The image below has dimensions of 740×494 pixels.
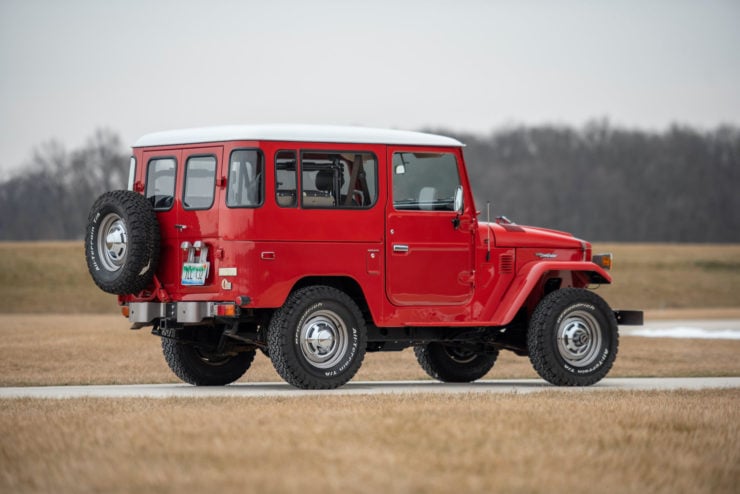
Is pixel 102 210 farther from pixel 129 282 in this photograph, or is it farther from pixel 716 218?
pixel 716 218

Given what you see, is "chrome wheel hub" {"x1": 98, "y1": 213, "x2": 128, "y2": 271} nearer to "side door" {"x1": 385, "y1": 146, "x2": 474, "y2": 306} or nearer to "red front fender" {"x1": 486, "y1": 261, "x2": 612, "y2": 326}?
"side door" {"x1": 385, "y1": 146, "x2": 474, "y2": 306}

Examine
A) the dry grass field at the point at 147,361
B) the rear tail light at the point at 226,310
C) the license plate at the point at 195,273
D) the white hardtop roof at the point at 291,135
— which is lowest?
the dry grass field at the point at 147,361

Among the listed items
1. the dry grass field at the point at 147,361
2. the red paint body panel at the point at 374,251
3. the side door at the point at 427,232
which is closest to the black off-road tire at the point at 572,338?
the red paint body panel at the point at 374,251

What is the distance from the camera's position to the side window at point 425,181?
50.7 feet

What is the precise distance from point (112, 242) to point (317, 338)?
2.45 m

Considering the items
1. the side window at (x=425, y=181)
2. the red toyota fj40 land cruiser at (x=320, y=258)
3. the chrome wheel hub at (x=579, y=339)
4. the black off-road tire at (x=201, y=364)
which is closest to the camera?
the red toyota fj40 land cruiser at (x=320, y=258)

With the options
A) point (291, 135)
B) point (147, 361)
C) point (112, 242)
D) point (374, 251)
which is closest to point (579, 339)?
point (374, 251)

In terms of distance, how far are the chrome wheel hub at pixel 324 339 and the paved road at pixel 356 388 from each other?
1.19 ft

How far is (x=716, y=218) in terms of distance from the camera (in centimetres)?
8606

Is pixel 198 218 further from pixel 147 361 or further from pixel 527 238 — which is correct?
pixel 147 361

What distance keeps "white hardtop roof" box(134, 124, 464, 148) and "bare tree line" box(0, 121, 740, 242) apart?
60785 mm

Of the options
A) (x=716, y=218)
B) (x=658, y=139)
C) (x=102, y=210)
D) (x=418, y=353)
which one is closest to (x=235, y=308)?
(x=102, y=210)

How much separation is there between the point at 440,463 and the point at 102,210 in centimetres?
693

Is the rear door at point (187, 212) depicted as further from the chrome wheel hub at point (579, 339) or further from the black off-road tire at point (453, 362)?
the chrome wheel hub at point (579, 339)
